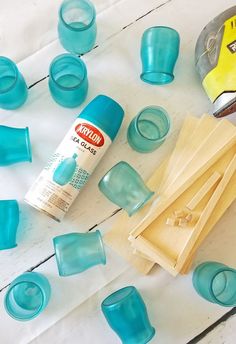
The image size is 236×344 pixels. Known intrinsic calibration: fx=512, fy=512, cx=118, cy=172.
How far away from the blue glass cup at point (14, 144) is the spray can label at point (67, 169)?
0.04m

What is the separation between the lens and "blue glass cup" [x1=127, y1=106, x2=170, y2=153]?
0.71 metres

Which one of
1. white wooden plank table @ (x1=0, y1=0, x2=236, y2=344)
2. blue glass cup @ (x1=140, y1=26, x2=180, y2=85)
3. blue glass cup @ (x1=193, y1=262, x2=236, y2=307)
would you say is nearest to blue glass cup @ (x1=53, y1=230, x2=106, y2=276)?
white wooden plank table @ (x1=0, y1=0, x2=236, y2=344)

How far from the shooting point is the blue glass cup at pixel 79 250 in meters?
0.69

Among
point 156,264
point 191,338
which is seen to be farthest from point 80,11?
point 191,338

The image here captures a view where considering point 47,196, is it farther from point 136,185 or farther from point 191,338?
point 191,338

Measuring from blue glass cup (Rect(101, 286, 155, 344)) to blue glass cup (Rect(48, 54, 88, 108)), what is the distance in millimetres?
278

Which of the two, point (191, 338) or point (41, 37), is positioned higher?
point (41, 37)

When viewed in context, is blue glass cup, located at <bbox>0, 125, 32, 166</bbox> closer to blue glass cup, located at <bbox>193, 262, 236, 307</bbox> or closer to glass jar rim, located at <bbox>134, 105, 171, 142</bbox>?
glass jar rim, located at <bbox>134, 105, 171, 142</bbox>

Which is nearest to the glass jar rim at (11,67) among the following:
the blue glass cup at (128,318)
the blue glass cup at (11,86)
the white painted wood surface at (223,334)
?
the blue glass cup at (11,86)

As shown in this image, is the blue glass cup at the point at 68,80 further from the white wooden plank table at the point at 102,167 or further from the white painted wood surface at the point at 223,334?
the white painted wood surface at the point at 223,334

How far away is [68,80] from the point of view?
2.41 ft

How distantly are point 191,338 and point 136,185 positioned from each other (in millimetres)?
232

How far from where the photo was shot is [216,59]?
0.71 metres

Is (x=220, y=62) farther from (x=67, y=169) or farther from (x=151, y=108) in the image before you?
(x=67, y=169)
